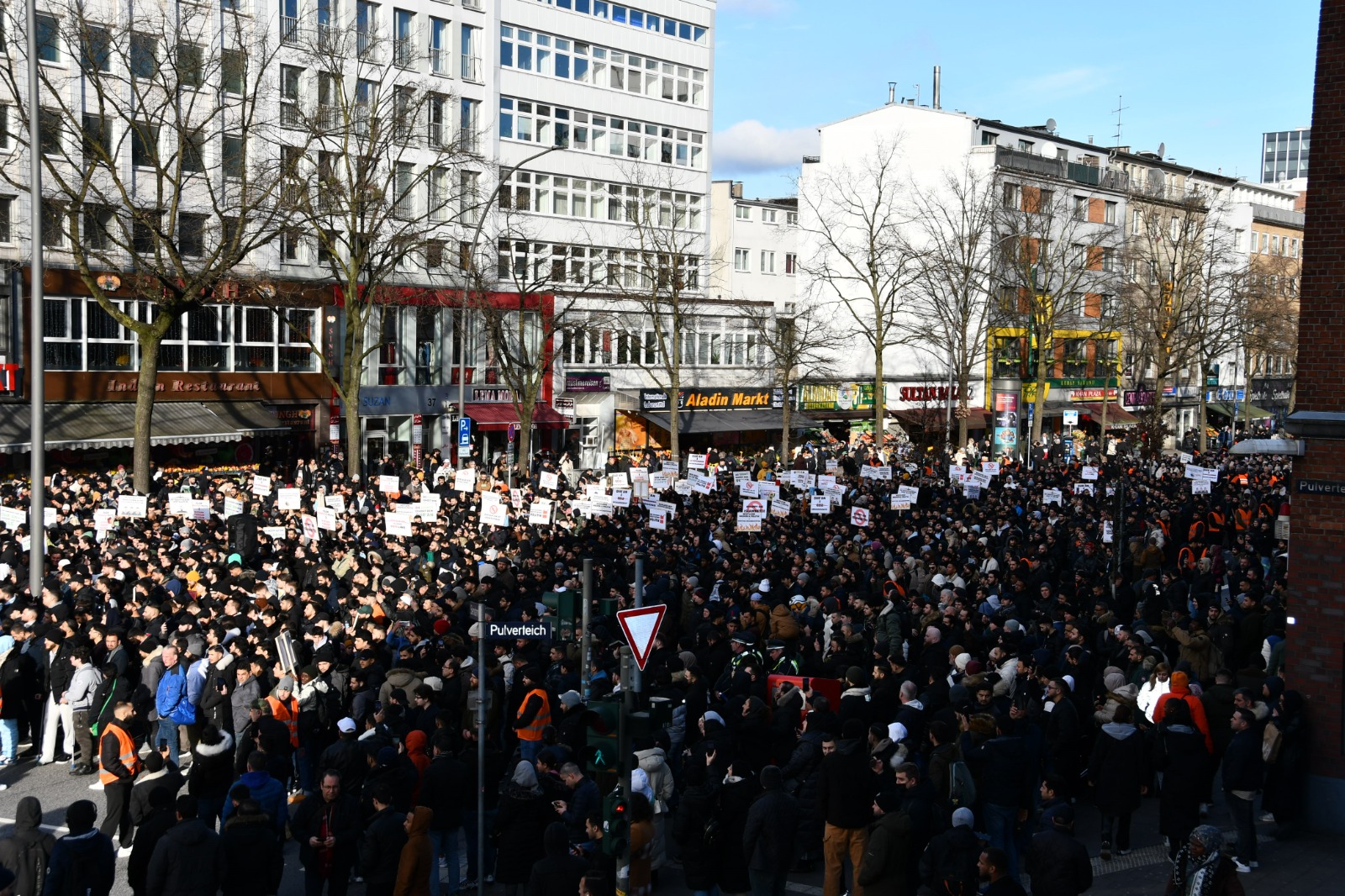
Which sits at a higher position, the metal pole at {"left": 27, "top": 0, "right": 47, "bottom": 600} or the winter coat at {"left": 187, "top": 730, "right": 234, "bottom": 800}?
the metal pole at {"left": 27, "top": 0, "right": 47, "bottom": 600}

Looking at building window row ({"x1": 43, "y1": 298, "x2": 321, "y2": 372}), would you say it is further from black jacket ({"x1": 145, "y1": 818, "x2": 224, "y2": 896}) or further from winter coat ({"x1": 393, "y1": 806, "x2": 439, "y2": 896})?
black jacket ({"x1": 145, "y1": 818, "x2": 224, "y2": 896})

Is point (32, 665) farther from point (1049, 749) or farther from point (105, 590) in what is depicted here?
point (1049, 749)

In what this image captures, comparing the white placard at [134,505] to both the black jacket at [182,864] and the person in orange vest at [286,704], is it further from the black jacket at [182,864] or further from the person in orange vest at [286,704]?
the black jacket at [182,864]

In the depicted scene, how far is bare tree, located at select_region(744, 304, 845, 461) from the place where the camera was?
→ 4694 centimetres

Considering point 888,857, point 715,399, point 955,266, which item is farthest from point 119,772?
point 955,266

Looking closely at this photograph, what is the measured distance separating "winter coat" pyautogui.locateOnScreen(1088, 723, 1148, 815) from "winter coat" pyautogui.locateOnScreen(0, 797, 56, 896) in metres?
7.88

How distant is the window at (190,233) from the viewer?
38.7m

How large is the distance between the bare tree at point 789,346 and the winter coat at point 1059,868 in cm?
3546

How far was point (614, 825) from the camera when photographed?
9.43 metres

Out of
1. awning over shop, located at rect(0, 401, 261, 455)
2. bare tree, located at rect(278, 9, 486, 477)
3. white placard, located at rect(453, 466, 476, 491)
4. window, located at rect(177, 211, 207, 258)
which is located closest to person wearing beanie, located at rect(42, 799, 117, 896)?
white placard, located at rect(453, 466, 476, 491)

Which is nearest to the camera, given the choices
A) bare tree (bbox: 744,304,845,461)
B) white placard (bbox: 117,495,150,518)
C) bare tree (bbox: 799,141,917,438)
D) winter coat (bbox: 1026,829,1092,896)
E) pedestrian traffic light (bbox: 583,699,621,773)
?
winter coat (bbox: 1026,829,1092,896)

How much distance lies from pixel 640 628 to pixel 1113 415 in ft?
207

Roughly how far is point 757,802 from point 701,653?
4.77m

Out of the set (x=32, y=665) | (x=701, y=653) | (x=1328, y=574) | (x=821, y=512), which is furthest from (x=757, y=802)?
(x=821, y=512)
